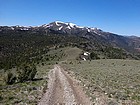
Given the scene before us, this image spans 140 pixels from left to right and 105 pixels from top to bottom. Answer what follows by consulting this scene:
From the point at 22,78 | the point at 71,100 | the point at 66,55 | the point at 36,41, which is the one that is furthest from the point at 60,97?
the point at 36,41

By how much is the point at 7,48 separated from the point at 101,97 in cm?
15056

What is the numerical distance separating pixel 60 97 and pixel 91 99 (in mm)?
2981

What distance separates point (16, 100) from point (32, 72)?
811 inches

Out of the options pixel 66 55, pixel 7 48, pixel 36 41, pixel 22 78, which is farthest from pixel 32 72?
pixel 36 41

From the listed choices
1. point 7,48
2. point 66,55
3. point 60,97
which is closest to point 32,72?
point 60,97

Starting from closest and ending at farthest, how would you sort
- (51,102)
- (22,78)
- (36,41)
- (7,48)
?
(51,102)
(22,78)
(7,48)
(36,41)

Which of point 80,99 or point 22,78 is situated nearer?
point 80,99

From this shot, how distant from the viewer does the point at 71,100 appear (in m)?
21.2

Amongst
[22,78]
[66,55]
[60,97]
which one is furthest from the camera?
[66,55]

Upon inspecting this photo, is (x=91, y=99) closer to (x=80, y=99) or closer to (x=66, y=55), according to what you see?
(x=80, y=99)

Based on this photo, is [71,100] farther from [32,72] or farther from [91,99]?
[32,72]

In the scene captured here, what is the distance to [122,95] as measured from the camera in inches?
917

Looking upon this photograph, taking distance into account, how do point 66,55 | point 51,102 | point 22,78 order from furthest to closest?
1. point 66,55
2. point 22,78
3. point 51,102

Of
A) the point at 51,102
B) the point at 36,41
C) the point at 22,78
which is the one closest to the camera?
the point at 51,102
